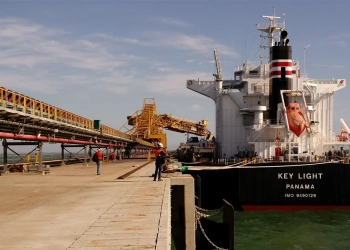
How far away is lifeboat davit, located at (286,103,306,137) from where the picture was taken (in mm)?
34688

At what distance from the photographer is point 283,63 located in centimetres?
3841

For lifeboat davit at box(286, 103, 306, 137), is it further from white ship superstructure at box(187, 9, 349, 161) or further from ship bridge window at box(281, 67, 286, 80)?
ship bridge window at box(281, 67, 286, 80)

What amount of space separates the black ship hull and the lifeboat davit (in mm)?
4656

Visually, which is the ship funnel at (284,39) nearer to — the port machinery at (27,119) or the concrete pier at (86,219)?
the port machinery at (27,119)

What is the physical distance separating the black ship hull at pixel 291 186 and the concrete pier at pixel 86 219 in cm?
1562

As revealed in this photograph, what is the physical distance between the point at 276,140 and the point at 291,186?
618cm

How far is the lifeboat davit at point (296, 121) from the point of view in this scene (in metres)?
34.7

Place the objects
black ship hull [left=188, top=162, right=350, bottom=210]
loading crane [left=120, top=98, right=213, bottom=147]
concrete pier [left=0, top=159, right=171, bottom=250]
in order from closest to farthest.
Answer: concrete pier [left=0, top=159, right=171, bottom=250] → black ship hull [left=188, top=162, right=350, bottom=210] → loading crane [left=120, top=98, right=213, bottom=147]

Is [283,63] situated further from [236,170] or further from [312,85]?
[236,170]

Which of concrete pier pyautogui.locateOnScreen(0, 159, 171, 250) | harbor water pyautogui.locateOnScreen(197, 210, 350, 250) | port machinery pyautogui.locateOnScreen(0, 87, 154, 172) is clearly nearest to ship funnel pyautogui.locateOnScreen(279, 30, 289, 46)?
harbor water pyautogui.locateOnScreen(197, 210, 350, 250)

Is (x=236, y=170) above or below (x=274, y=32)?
below

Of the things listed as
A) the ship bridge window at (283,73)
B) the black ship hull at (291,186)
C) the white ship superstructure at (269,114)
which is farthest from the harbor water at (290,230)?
the ship bridge window at (283,73)

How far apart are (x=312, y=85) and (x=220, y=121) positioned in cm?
988

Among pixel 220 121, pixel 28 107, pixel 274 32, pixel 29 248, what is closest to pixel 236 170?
pixel 220 121
